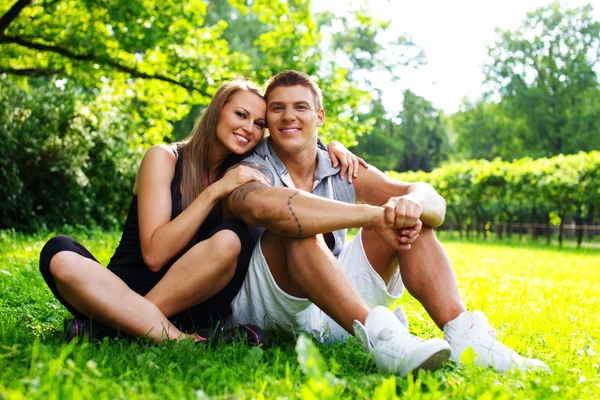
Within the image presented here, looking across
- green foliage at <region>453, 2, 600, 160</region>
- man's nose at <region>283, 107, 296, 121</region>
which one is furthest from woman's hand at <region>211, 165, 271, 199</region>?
green foliage at <region>453, 2, 600, 160</region>

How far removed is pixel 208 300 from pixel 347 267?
75cm

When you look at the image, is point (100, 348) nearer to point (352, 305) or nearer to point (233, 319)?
point (233, 319)

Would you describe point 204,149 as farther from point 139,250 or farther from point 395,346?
point 395,346

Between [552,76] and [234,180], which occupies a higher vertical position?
[552,76]

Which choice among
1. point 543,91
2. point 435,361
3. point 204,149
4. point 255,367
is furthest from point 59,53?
point 543,91

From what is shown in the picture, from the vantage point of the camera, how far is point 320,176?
11.9 feet

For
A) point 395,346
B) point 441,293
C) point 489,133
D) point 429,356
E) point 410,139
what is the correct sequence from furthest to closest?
1. point 410,139
2. point 489,133
3. point 441,293
4. point 395,346
5. point 429,356

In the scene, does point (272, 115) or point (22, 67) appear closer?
point (272, 115)

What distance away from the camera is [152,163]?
3334mm

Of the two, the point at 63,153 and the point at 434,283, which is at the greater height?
the point at 63,153

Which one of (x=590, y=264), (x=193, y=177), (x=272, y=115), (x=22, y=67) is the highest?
(x=22, y=67)

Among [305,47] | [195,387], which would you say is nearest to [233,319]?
[195,387]

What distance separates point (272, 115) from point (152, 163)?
768 mm

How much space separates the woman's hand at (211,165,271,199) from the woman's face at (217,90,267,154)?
38 cm
